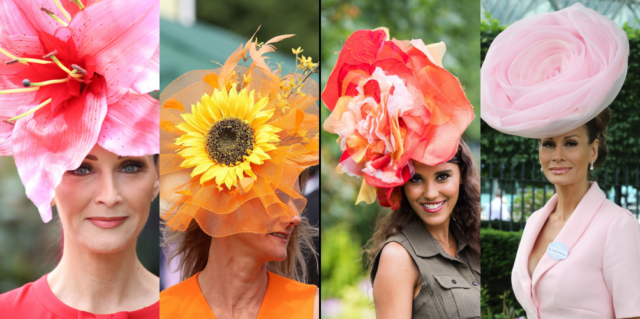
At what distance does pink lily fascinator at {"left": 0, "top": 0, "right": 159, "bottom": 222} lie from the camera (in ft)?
7.66

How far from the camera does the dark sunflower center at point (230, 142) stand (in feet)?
7.63

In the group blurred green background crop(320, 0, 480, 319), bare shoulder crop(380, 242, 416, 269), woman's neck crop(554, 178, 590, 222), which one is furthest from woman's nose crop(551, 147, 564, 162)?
bare shoulder crop(380, 242, 416, 269)

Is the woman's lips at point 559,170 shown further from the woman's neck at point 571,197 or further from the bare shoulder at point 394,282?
the bare shoulder at point 394,282

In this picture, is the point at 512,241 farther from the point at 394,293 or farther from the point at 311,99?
the point at 311,99

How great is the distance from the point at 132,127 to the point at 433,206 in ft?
4.51

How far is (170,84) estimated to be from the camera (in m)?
2.45

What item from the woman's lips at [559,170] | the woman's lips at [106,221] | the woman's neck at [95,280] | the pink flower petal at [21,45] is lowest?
the woman's neck at [95,280]

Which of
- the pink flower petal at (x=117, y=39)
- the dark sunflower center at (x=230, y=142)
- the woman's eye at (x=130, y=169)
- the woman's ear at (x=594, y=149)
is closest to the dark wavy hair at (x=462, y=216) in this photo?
the woman's ear at (x=594, y=149)

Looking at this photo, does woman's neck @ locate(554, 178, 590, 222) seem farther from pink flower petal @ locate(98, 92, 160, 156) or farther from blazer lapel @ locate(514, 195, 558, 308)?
pink flower petal @ locate(98, 92, 160, 156)

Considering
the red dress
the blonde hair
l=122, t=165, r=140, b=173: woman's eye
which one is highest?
l=122, t=165, r=140, b=173: woman's eye

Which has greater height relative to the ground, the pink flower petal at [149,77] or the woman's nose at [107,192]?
the pink flower petal at [149,77]

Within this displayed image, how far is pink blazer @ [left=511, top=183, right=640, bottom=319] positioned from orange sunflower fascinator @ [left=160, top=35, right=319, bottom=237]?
1088 millimetres

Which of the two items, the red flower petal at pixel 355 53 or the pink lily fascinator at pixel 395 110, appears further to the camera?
the red flower petal at pixel 355 53

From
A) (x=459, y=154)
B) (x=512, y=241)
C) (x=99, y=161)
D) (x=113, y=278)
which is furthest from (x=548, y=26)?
(x=113, y=278)
